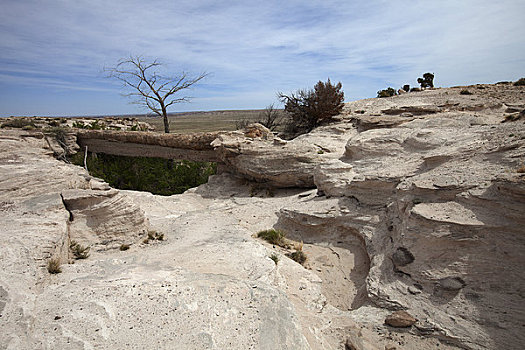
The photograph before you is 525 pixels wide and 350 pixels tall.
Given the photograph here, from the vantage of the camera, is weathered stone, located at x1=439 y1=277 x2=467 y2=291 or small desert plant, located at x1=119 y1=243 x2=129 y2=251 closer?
weathered stone, located at x1=439 y1=277 x2=467 y2=291

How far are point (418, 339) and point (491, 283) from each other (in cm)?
147

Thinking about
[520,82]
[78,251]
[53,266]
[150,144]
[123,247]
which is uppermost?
[520,82]

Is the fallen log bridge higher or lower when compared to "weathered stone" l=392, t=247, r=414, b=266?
higher

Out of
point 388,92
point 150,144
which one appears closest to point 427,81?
point 388,92

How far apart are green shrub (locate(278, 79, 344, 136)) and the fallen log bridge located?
24.9ft

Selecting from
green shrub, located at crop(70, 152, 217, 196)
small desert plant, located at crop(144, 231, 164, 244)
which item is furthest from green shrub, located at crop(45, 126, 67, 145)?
small desert plant, located at crop(144, 231, 164, 244)

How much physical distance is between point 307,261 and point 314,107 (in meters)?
12.5

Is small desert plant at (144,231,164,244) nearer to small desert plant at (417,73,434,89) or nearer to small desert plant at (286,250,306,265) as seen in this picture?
small desert plant at (286,250,306,265)

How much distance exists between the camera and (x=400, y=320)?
13.7 feet

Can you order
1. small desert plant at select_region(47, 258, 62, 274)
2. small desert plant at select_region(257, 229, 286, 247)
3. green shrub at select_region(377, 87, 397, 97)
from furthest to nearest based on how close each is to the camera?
green shrub at select_region(377, 87, 397, 97) < small desert plant at select_region(257, 229, 286, 247) < small desert plant at select_region(47, 258, 62, 274)

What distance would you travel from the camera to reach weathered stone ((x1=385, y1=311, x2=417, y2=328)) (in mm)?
4160

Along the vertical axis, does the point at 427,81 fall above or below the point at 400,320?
above

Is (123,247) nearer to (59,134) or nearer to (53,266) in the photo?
(53,266)

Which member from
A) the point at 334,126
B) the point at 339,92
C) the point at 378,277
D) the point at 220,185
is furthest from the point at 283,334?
the point at 339,92
